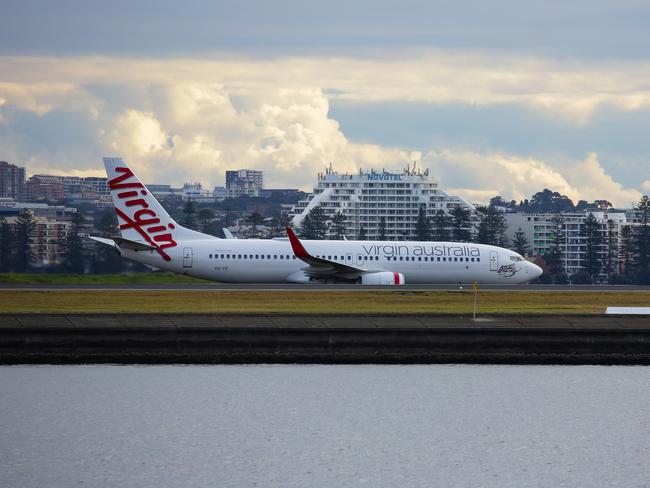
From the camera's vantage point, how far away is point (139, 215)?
276ft

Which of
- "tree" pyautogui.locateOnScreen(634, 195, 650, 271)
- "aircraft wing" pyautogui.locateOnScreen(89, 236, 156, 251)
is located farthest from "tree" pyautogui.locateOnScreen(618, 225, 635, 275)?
"aircraft wing" pyautogui.locateOnScreen(89, 236, 156, 251)

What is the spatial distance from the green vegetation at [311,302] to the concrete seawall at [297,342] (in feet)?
19.7

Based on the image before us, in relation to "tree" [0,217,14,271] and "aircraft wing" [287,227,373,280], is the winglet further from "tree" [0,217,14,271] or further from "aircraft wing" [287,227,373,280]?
"tree" [0,217,14,271]

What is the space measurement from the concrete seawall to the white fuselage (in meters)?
31.4

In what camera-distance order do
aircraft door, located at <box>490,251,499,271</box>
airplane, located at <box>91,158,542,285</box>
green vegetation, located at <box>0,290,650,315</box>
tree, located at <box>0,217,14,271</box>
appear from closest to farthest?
green vegetation, located at <box>0,290,650,315</box>, airplane, located at <box>91,158,542,285</box>, aircraft door, located at <box>490,251,499,271</box>, tree, located at <box>0,217,14,271</box>

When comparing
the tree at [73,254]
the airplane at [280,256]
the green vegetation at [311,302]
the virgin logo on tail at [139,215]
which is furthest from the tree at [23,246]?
Result: the green vegetation at [311,302]

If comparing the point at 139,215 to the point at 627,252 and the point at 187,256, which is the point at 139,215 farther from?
the point at 627,252

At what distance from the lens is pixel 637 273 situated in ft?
589

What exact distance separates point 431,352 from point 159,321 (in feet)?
33.6

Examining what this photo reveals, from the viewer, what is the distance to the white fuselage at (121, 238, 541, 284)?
81938mm

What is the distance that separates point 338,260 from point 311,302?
67.5 feet

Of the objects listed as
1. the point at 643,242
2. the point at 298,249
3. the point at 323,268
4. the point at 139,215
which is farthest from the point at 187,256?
the point at 643,242

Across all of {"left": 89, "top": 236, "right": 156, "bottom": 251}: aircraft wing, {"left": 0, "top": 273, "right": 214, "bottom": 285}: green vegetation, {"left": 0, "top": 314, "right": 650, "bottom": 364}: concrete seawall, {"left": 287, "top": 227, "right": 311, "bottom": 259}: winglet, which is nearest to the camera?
{"left": 0, "top": 314, "right": 650, "bottom": 364}: concrete seawall

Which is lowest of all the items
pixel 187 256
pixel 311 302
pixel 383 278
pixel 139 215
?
pixel 311 302
